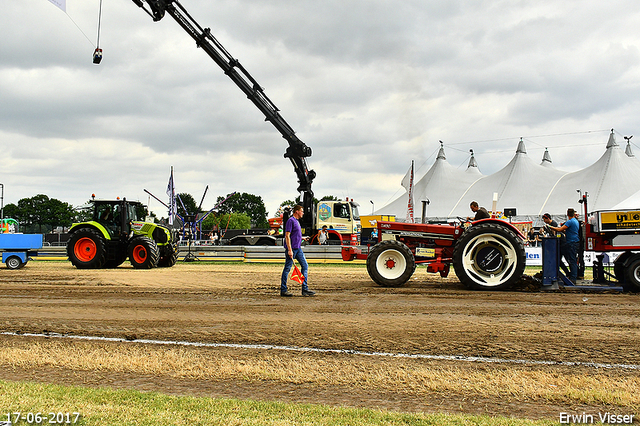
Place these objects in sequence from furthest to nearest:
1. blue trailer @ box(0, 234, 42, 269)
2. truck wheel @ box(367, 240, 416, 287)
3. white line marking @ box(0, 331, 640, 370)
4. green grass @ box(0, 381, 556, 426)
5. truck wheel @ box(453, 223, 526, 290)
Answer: blue trailer @ box(0, 234, 42, 269), truck wheel @ box(367, 240, 416, 287), truck wheel @ box(453, 223, 526, 290), white line marking @ box(0, 331, 640, 370), green grass @ box(0, 381, 556, 426)

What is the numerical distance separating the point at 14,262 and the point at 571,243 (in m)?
15.7

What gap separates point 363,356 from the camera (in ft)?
14.5

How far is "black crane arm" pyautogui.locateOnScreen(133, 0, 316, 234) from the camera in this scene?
16.6 m

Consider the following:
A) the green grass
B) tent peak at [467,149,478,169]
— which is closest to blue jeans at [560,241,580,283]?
the green grass

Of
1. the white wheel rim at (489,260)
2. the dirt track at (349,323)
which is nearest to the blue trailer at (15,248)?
the dirt track at (349,323)

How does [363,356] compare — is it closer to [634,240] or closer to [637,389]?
[637,389]

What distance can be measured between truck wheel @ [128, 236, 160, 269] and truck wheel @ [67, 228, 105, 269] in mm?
871

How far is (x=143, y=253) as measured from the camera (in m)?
14.7

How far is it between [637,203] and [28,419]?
2381 centimetres

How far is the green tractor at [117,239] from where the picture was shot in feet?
47.9

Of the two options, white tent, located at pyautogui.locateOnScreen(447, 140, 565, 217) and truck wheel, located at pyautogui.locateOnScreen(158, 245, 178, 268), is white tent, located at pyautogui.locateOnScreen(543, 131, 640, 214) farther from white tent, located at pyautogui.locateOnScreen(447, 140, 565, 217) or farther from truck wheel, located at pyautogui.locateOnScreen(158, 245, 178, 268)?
truck wheel, located at pyautogui.locateOnScreen(158, 245, 178, 268)

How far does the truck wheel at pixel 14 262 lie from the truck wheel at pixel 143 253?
3728 mm

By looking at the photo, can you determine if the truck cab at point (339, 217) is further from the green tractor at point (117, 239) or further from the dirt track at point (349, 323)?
the dirt track at point (349, 323)

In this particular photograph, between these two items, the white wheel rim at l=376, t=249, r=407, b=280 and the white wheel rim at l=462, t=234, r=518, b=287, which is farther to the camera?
the white wheel rim at l=376, t=249, r=407, b=280
